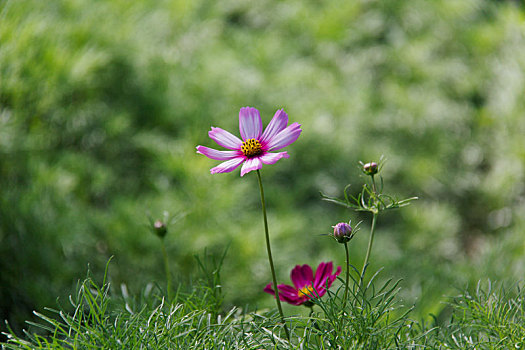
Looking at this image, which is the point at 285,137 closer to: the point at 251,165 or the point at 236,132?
the point at 251,165

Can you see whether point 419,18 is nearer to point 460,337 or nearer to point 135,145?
point 135,145

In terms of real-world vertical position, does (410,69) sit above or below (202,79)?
above

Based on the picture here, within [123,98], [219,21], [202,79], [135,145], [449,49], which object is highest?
[449,49]

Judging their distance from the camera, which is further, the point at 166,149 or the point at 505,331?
the point at 166,149

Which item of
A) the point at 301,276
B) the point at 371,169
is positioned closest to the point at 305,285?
the point at 301,276

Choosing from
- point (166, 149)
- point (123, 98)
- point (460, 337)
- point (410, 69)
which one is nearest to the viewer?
point (460, 337)

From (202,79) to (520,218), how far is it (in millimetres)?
969

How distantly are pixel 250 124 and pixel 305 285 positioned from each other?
159 mm

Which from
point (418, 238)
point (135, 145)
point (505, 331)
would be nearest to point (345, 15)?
point (418, 238)

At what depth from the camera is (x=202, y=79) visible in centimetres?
156

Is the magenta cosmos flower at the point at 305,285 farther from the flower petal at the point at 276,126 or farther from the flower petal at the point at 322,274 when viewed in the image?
the flower petal at the point at 276,126

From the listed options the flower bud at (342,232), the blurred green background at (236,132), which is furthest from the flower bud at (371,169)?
the blurred green background at (236,132)

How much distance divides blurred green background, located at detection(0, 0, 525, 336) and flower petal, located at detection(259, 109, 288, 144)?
43 cm

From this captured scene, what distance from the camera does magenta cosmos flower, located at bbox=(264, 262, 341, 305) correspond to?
1.51 ft
